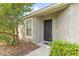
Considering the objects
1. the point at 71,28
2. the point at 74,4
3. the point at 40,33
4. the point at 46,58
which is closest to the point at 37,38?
the point at 40,33

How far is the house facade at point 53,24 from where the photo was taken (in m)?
5.15

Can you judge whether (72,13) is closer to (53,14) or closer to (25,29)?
(53,14)

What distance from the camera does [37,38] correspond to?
5383 millimetres

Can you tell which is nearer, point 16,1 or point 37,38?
point 16,1

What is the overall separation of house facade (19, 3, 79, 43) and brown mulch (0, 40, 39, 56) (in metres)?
0.20

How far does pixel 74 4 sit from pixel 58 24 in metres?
0.86

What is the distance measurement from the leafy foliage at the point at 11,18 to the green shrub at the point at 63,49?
1.19 m

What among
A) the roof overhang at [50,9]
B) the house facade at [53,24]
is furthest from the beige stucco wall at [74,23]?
the roof overhang at [50,9]

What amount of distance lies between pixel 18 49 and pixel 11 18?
99 cm

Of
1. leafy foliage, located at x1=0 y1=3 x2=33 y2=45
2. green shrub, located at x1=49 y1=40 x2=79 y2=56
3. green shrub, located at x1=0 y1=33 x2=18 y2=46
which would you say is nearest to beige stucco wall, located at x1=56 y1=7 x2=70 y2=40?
green shrub, located at x1=49 y1=40 x2=79 y2=56

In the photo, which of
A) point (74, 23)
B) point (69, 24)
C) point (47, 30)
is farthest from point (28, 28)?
point (74, 23)

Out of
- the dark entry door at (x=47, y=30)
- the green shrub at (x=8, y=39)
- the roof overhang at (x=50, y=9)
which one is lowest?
the green shrub at (x=8, y=39)

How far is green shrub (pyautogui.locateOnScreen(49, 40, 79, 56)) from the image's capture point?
4.85 metres

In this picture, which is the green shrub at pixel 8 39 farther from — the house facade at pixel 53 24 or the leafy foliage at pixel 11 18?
the house facade at pixel 53 24
